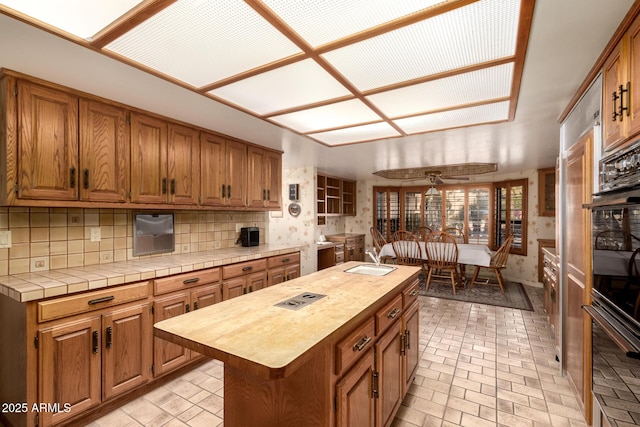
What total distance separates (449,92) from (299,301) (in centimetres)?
156

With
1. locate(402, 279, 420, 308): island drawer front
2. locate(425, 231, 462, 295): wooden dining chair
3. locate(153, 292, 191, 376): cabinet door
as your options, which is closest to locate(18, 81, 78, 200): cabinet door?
locate(153, 292, 191, 376): cabinet door

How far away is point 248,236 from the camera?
3.65 meters

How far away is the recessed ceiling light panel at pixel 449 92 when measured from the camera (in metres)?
1.62

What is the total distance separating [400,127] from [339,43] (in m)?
1.39

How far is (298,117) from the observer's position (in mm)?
2336

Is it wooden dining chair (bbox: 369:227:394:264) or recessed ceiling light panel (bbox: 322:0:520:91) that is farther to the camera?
wooden dining chair (bbox: 369:227:394:264)

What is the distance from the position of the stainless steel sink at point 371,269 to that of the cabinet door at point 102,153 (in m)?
1.92

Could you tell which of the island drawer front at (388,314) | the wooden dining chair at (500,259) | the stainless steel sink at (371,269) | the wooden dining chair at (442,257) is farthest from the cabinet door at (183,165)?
the wooden dining chair at (500,259)

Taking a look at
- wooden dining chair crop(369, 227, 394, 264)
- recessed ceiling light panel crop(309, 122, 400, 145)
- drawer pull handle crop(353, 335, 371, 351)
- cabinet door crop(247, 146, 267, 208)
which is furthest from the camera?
wooden dining chair crop(369, 227, 394, 264)

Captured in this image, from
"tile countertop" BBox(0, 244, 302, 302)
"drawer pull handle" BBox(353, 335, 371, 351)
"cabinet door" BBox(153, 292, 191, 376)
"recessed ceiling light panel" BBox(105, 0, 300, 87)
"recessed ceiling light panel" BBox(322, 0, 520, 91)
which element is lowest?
"cabinet door" BBox(153, 292, 191, 376)

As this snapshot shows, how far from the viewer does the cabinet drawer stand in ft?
5.45

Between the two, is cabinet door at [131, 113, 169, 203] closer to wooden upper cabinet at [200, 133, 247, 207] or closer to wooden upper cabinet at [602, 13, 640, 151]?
wooden upper cabinet at [200, 133, 247, 207]

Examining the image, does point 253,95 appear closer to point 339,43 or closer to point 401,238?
point 339,43

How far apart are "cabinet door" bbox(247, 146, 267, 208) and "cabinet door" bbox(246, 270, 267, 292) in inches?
33.7
